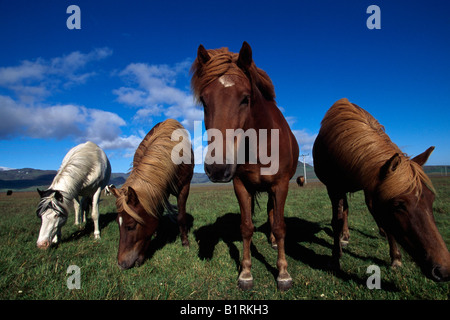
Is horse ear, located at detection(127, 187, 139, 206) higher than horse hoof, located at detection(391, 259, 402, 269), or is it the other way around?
horse ear, located at detection(127, 187, 139, 206)

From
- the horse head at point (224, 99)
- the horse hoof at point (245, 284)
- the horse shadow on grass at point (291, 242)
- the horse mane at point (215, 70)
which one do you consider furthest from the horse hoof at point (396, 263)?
the horse mane at point (215, 70)

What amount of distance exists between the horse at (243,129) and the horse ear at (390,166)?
4.13ft

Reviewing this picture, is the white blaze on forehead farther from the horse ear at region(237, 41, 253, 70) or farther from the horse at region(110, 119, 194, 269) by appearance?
the horse at region(110, 119, 194, 269)

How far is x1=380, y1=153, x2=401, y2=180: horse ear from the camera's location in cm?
262

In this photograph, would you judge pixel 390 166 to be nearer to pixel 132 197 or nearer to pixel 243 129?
pixel 243 129

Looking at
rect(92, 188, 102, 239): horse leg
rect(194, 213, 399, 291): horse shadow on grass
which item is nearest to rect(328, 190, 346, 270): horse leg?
rect(194, 213, 399, 291): horse shadow on grass

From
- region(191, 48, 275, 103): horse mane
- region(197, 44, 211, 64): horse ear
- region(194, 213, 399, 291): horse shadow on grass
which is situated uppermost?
region(197, 44, 211, 64): horse ear

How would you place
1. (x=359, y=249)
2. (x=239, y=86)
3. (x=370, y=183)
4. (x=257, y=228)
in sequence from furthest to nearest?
(x=257, y=228) → (x=359, y=249) → (x=370, y=183) → (x=239, y=86)

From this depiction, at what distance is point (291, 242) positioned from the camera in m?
5.14

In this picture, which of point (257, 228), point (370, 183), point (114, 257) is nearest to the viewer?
point (370, 183)
